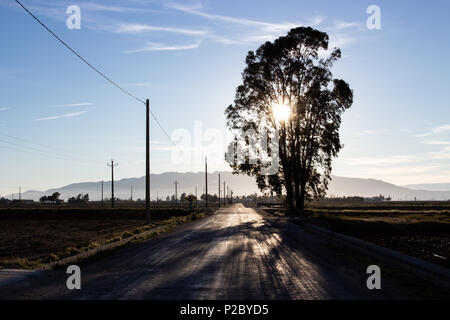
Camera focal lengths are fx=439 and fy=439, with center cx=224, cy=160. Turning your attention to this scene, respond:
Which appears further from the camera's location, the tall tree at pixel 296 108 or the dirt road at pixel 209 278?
the tall tree at pixel 296 108

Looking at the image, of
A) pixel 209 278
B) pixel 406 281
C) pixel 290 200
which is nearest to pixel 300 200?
pixel 290 200

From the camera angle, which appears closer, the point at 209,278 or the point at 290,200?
the point at 209,278

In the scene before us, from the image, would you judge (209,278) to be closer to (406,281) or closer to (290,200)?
(406,281)

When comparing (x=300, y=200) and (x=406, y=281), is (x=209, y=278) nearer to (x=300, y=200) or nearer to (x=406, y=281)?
(x=406, y=281)

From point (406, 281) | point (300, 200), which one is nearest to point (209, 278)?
point (406, 281)

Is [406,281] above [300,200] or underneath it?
underneath

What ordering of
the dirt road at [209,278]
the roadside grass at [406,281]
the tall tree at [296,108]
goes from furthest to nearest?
the tall tree at [296,108] < the roadside grass at [406,281] < the dirt road at [209,278]

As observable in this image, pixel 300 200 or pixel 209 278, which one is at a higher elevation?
pixel 300 200

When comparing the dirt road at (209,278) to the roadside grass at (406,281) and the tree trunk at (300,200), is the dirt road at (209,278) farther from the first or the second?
the tree trunk at (300,200)

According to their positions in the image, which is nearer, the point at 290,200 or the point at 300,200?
the point at 300,200

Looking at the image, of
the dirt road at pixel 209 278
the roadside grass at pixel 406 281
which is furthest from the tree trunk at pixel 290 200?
the roadside grass at pixel 406 281

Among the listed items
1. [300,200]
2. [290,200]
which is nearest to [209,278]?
[300,200]
